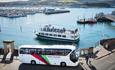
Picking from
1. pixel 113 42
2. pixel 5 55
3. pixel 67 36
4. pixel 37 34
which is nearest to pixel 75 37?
pixel 67 36

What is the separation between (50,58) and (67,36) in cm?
3957

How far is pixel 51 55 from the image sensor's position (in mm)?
21859

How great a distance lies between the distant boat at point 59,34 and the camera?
60.9m

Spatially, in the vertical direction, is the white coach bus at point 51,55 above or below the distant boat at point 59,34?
above

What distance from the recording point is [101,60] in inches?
819

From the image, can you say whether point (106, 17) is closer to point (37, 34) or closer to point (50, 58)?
point (37, 34)

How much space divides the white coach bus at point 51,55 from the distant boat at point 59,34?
38295 millimetres

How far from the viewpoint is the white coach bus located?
21.6 meters

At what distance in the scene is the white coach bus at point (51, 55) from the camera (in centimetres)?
2158

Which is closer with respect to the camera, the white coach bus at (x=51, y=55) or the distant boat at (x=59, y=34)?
the white coach bus at (x=51, y=55)

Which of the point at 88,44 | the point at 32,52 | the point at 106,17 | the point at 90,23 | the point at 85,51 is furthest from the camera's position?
the point at 106,17

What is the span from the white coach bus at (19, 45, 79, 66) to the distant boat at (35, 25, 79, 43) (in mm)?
38295

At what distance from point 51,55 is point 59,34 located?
4075cm

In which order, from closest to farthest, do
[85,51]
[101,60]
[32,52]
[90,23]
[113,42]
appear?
[101,60]
[32,52]
[85,51]
[113,42]
[90,23]
